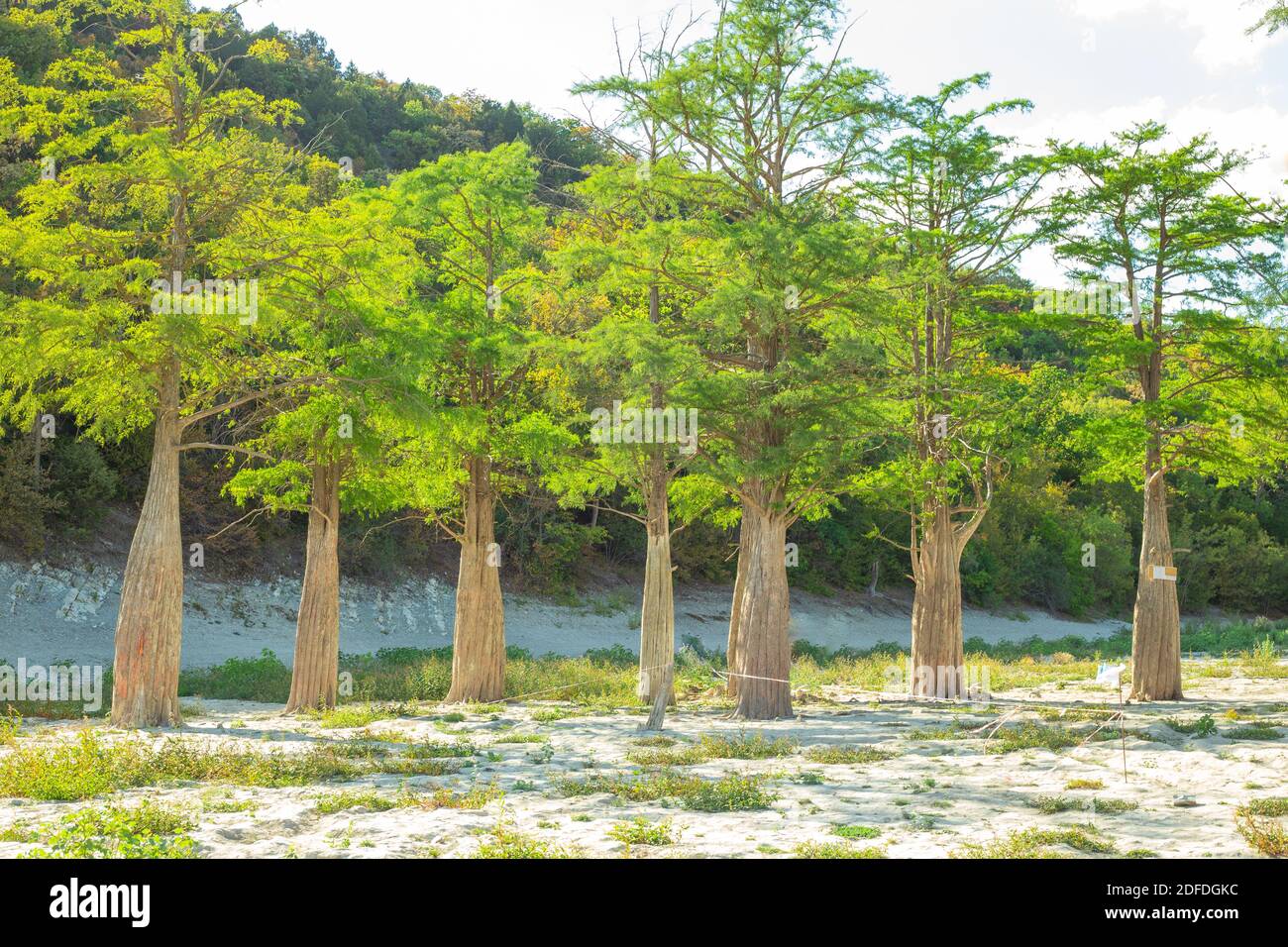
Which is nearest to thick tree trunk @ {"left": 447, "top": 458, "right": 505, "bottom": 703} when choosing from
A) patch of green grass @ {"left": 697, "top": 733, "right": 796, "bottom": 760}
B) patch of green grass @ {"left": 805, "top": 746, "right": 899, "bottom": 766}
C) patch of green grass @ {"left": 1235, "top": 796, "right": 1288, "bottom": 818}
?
patch of green grass @ {"left": 697, "top": 733, "right": 796, "bottom": 760}

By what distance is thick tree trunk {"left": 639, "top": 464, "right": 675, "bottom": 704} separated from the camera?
2155 cm

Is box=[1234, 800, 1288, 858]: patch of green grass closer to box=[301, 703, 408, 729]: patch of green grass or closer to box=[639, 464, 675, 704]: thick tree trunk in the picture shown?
box=[639, 464, 675, 704]: thick tree trunk

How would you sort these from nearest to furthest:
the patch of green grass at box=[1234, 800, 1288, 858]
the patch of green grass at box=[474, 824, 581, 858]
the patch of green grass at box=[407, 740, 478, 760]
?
the patch of green grass at box=[474, 824, 581, 858]
the patch of green grass at box=[1234, 800, 1288, 858]
the patch of green grass at box=[407, 740, 478, 760]

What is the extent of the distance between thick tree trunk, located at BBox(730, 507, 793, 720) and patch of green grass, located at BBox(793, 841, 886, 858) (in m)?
10.1

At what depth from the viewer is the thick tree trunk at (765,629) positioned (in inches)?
760

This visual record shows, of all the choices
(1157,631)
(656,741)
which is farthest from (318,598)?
(1157,631)

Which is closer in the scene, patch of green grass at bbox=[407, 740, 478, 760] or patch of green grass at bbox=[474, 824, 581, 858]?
patch of green grass at bbox=[474, 824, 581, 858]

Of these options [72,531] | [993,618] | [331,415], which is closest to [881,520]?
[993,618]

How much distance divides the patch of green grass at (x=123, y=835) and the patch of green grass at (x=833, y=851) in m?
4.69

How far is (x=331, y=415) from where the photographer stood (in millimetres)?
19312

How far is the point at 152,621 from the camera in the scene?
56.6 feet

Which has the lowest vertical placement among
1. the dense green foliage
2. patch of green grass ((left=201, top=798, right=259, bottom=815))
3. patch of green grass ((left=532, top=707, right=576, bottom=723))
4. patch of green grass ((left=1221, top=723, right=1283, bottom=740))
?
patch of green grass ((left=532, top=707, right=576, bottom=723))
